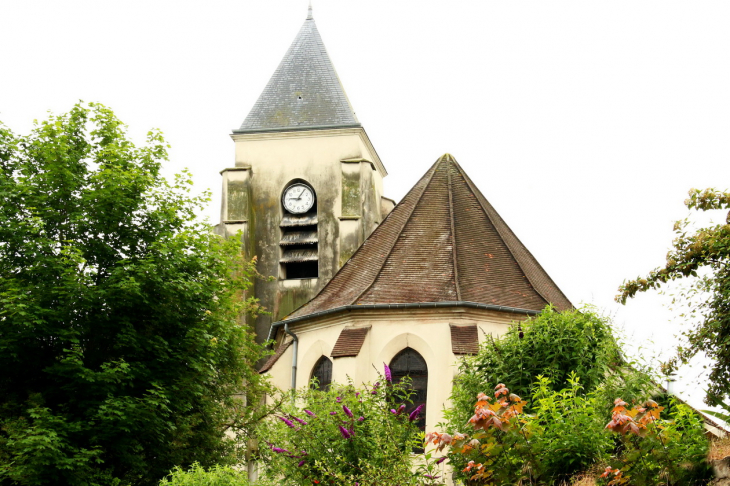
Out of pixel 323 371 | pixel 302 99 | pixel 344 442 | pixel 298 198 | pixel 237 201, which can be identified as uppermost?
pixel 302 99

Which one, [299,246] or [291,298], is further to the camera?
[299,246]

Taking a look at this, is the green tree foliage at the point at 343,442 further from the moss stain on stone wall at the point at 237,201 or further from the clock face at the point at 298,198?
the clock face at the point at 298,198

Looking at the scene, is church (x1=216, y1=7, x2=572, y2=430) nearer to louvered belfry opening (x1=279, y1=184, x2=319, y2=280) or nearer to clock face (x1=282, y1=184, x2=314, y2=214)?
louvered belfry opening (x1=279, y1=184, x2=319, y2=280)

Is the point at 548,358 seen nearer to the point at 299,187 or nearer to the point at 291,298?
the point at 291,298

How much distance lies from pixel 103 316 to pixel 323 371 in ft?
20.6

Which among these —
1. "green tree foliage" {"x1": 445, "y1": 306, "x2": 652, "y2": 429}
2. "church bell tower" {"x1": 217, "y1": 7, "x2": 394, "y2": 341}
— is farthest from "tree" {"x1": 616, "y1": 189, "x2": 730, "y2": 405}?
"church bell tower" {"x1": 217, "y1": 7, "x2": 394, "y2": 341}

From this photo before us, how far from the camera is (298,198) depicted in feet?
125

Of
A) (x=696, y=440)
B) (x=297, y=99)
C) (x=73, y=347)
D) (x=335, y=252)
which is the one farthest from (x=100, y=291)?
(x=297, y=99)

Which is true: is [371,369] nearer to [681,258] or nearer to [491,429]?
[681,258]

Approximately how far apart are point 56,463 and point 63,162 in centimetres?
634

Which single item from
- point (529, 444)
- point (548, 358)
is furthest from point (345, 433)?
point (548, 358)

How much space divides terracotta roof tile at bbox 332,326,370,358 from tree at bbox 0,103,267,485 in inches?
93.9

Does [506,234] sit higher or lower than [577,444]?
higher

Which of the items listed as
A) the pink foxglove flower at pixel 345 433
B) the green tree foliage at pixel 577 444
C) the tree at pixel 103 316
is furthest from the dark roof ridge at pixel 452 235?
the green tree foliage at pixel 577 444
